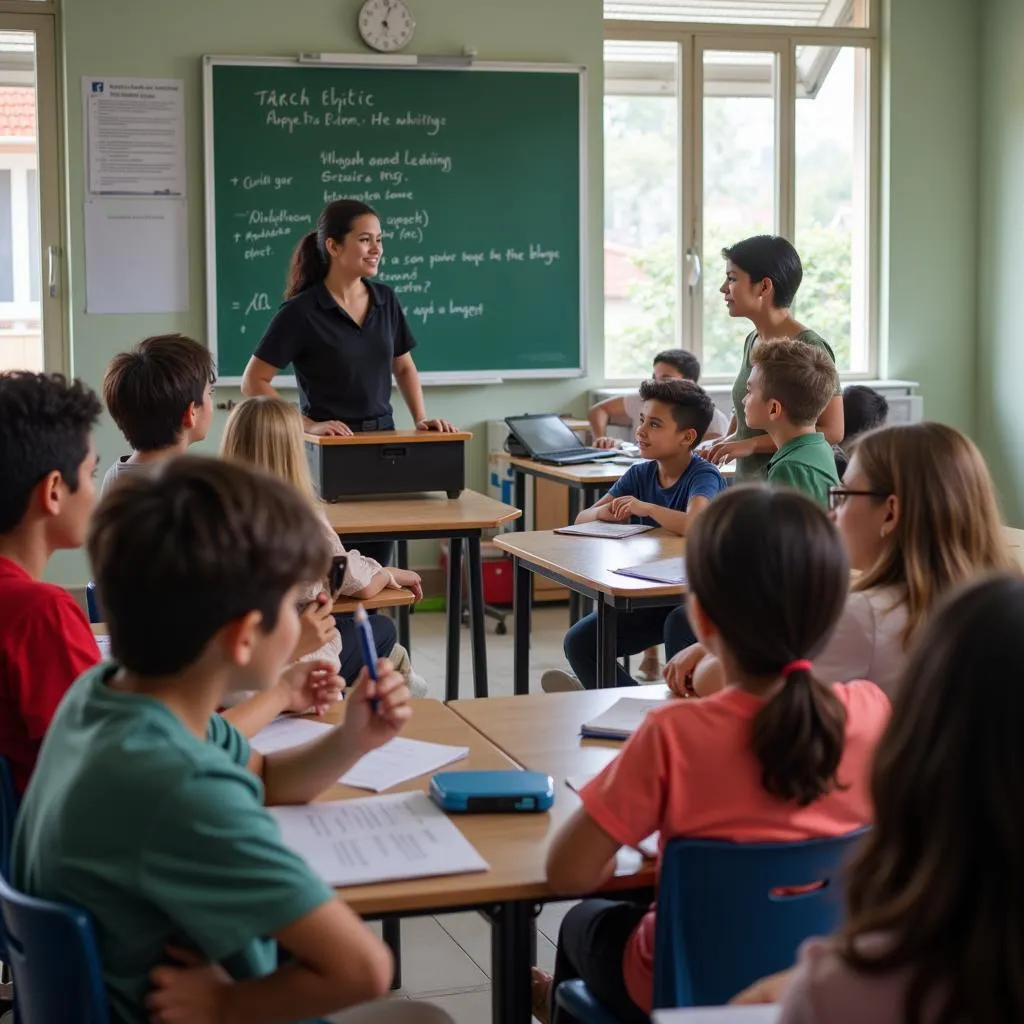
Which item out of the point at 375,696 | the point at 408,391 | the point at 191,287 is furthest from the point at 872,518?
the point at 191,287

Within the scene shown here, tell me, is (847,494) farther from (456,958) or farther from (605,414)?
(605,414)

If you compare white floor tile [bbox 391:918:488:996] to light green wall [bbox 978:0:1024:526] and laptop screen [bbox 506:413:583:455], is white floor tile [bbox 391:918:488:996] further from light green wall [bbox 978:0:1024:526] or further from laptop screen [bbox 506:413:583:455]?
light green wall [bbox 978:0:1024:526]

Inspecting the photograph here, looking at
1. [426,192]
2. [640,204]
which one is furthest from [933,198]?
[426,192]

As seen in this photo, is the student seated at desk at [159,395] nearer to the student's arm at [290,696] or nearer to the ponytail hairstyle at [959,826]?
the student's arm at [290,696]

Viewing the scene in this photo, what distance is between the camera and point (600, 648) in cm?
351

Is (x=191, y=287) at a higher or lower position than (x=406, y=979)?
higher

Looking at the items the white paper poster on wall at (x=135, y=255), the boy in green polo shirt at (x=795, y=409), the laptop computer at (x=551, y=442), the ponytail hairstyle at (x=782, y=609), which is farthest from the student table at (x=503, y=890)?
the white paper poster on wall at (x=135, y=255)

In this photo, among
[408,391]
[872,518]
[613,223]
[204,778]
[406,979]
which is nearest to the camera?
Answer: [204,778]

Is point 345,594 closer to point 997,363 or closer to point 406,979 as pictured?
point 406,979

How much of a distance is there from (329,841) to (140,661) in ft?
1.38

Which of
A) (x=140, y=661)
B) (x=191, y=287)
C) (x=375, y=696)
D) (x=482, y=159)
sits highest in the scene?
(x=482, y=159)

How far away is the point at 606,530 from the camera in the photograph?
4.01 metres

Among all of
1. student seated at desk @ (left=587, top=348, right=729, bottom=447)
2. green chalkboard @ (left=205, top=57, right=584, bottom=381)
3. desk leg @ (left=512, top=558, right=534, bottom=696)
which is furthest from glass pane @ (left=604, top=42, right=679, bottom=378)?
desk leg @ (left=512, top=558, right=534, bottom=696)

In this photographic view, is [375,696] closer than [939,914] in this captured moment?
No
